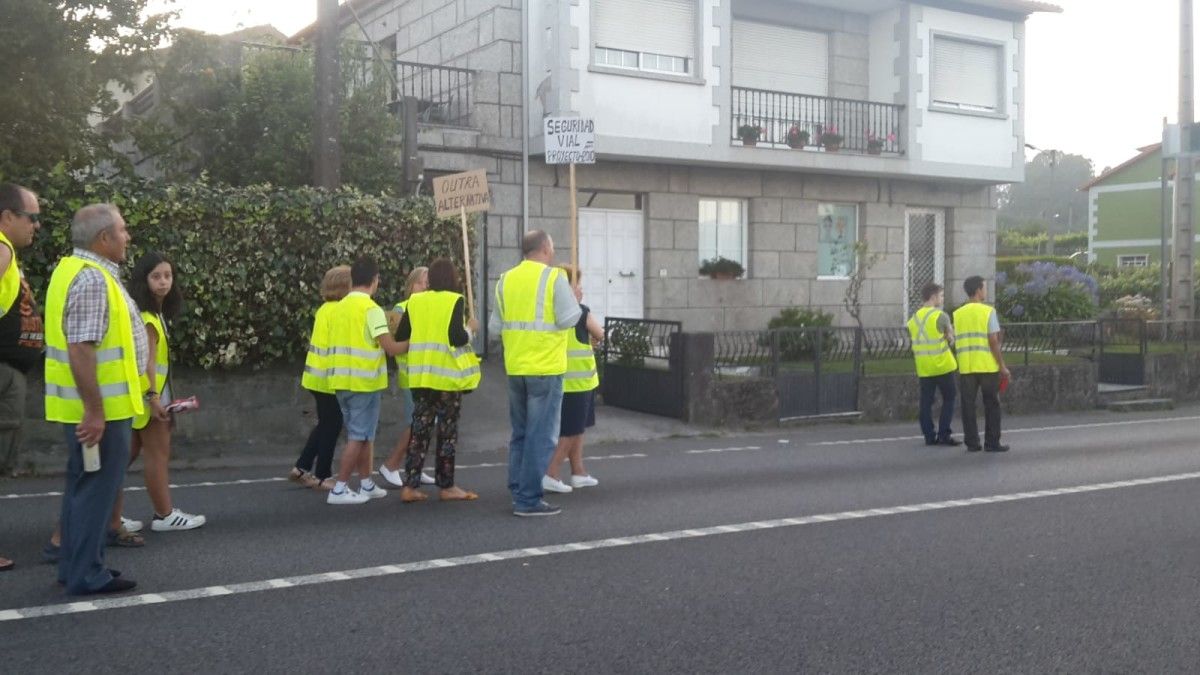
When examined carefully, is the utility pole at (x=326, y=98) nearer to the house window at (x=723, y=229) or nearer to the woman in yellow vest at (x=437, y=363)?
the woman in yellow vest at (x=437, y=363)

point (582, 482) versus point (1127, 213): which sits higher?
point (1127, 213)

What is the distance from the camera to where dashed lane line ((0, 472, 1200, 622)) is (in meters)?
5.73

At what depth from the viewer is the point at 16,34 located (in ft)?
45.3

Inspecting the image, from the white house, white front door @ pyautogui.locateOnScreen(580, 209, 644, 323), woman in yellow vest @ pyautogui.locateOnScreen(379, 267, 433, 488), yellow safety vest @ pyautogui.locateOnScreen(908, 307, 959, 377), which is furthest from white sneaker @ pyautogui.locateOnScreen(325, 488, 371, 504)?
white front door @ pyautogui.locateOnScreen(580, 209, 644, 323)

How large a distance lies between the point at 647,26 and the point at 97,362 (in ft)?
48.2

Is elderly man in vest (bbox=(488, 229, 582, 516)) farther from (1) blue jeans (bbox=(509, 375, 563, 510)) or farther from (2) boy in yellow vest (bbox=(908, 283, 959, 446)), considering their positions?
(2) boy in yellow vest (bbox=(908, 283, 959, 446))

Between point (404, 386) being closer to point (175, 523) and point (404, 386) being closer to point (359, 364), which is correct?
point (359, 364)

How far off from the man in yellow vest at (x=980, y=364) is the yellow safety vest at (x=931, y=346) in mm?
470

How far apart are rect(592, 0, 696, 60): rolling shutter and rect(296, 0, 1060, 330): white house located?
3 cm

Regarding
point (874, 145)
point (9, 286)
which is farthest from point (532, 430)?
point (874, 145)

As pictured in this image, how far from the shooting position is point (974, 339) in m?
12.7

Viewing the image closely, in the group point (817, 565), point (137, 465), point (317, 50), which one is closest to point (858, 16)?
point (317, 50)

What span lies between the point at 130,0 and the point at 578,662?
12.7 m

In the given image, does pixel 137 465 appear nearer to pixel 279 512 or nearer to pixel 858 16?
pixel 279 512
